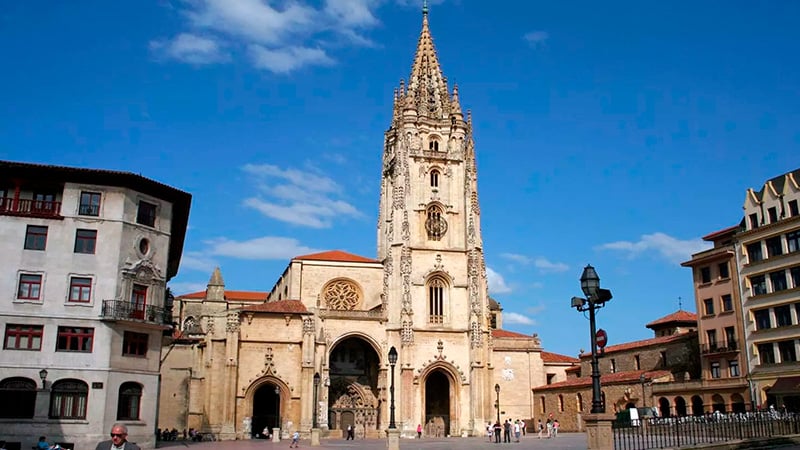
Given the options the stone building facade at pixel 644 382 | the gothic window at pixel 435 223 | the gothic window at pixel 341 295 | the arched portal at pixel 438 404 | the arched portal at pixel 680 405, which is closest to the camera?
the arched portal at pixel 680 405

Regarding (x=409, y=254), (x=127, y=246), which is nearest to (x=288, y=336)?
(x=409, y=254)

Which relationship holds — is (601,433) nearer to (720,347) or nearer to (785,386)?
(785,386)

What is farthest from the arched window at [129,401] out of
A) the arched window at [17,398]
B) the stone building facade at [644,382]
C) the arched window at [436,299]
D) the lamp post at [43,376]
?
the arched window at [436,299]

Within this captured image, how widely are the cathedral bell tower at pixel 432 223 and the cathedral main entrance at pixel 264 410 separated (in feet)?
34.8

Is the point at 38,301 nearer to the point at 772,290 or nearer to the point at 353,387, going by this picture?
the point at 353,387

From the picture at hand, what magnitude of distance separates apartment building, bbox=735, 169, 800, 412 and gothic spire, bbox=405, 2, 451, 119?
92.2 feet

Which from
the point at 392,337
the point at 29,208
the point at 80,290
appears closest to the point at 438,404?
the point at 392,337

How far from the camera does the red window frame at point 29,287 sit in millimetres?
30812

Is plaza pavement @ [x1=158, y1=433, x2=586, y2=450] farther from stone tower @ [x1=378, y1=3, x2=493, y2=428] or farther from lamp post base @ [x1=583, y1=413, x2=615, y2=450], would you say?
stone tower @ [x1=378, y1=3, x2=493, y2=428]

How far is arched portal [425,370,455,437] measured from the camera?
5722cm

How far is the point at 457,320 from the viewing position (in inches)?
2282

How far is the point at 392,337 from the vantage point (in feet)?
183

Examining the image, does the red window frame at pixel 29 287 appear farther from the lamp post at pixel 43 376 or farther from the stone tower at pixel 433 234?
the stone tower at pixel 433 234

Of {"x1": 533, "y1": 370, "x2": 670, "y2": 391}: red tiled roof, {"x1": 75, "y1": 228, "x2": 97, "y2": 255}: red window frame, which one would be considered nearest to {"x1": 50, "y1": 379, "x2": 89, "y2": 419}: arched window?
{"x1": 75, "y1": 228, "x2": 97, "y2": 255}: red window frame
